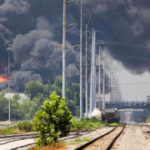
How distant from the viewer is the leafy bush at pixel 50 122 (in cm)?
1772

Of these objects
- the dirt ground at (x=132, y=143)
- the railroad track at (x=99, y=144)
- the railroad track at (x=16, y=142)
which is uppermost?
the railroad track at (x=99, y=144)

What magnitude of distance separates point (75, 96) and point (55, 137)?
150m

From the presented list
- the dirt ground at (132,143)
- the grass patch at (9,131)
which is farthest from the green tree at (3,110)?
the dirt ground at (132,143)

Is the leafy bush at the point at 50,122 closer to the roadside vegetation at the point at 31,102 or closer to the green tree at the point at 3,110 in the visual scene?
the roadside vegetation at the point at 31,102

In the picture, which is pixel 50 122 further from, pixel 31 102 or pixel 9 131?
pixel 31 102

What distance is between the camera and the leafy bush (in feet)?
58.1

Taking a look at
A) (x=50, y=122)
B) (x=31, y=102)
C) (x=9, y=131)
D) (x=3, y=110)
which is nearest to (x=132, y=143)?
(x=50, y=122)

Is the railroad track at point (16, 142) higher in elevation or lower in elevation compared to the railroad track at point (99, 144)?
lower

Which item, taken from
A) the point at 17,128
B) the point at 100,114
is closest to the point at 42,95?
the point at 100,114

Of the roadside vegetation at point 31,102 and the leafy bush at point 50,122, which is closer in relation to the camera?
the leafy bush at point 50,122

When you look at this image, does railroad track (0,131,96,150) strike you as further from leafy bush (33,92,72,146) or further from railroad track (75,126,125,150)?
railroad track (75,126,125,150)

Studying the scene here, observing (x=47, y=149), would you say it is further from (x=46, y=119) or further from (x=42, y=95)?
(x=42, y=95)

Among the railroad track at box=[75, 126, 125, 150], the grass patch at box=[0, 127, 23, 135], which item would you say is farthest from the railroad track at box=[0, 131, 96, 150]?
the grass patch at box=[0, 127, 23, 135]

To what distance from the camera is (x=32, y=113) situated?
13412cm
